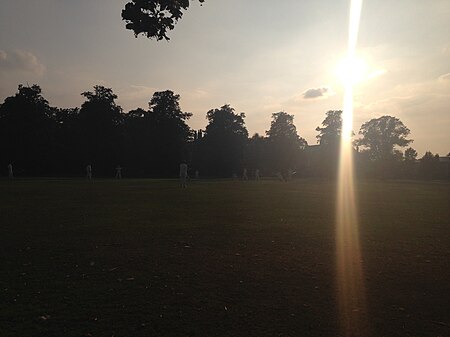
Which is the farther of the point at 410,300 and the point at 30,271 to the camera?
the point at 30,271

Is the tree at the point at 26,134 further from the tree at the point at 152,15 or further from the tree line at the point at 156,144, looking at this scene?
the tree at the point at 152,15

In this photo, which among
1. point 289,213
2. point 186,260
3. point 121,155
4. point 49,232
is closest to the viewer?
point 186,260

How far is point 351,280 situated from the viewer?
294 inches

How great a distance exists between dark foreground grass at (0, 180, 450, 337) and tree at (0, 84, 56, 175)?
225 ft

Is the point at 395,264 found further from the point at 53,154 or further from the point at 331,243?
the point at 53,154

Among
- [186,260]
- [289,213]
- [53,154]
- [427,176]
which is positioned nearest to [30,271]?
[186,260]

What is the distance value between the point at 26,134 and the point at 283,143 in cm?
5073

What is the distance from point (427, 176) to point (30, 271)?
312ft

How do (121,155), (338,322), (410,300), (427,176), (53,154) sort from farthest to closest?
(427,176)
(121,155)
(53,154)
(410,300)
(338,322)

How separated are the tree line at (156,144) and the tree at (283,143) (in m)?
0.22

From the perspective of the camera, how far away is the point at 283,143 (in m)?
96.5

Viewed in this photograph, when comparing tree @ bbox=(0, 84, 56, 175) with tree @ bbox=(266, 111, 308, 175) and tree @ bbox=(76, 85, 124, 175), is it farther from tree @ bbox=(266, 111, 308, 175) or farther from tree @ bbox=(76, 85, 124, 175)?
tree @ bbox=(266, 111, 308, 175)

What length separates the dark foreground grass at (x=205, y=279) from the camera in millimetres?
5324

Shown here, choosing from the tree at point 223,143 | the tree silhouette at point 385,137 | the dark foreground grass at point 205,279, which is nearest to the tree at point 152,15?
the dark foreground grass at point 205,279
